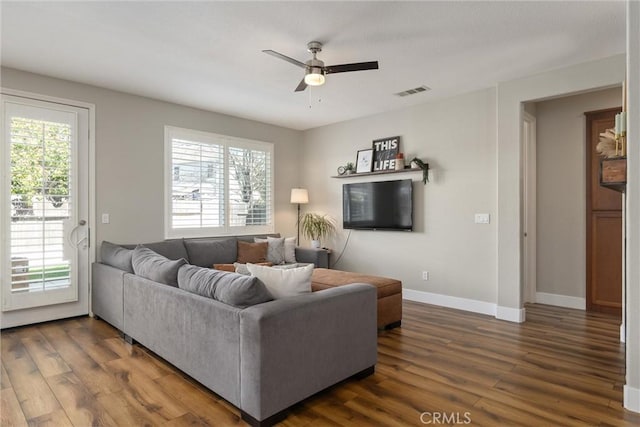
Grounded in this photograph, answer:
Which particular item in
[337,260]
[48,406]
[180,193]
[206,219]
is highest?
[180,193]

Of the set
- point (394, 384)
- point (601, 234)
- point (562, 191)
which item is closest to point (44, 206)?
point (394, 384)

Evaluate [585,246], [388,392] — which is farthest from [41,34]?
[585,246]

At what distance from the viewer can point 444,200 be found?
4836 millimetres

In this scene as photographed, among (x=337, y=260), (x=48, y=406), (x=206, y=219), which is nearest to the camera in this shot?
(x=48, y=406)

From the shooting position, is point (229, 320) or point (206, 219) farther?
point (206, 219)

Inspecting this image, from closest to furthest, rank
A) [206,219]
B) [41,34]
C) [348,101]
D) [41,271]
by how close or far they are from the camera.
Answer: [41,34] → [41,271] → [348,101] → [206,219]

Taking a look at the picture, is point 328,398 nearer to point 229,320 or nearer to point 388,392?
point 388,392

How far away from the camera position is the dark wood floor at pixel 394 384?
2201mm

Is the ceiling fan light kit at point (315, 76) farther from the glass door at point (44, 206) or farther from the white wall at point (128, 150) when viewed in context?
the glass door at point (44, 206)

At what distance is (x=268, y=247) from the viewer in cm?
545

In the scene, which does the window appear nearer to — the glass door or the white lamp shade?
the white lamp shade

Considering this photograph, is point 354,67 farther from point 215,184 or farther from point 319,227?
point 319,227

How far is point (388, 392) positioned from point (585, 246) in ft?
11.9

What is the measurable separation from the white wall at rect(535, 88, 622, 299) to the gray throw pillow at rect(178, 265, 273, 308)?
13.8ft
